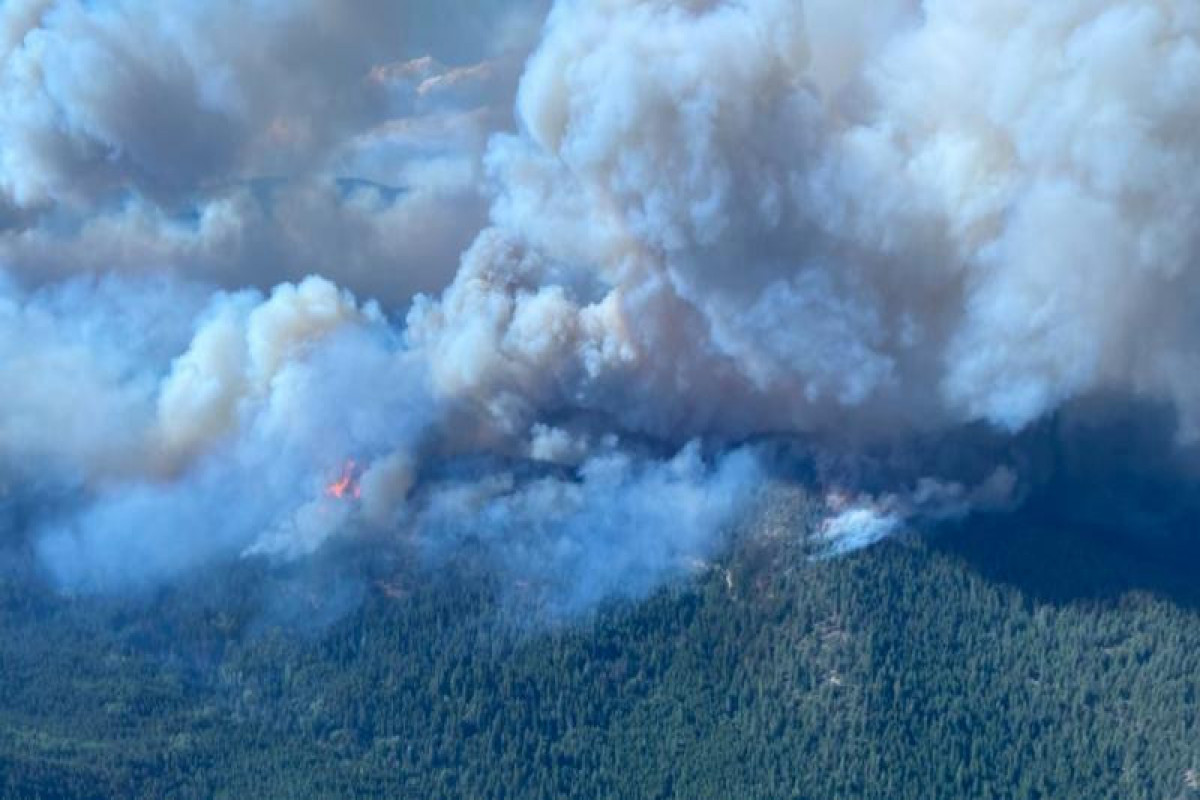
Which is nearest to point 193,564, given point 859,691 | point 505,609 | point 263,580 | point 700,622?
point 263,580

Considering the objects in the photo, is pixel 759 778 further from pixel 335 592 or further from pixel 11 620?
pixel 11 620

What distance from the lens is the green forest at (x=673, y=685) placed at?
7406 cm

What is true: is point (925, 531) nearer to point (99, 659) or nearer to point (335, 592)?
point (335, 592)

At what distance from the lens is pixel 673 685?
3073 inches

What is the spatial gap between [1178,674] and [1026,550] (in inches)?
262

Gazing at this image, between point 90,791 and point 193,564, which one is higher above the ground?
point 193,564

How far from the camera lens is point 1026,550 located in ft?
263

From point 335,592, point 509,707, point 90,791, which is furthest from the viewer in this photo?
point 335,592

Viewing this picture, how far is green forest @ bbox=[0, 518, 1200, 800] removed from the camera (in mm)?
74062

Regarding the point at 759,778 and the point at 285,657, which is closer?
the point at 759,778

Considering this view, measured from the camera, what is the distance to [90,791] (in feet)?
238

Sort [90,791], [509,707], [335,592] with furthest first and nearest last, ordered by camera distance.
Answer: [335,592], [509,707], [90,791]

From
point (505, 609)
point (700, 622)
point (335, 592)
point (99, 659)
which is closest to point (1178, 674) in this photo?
point (700, 622)

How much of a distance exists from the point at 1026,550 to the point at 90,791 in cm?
2610
